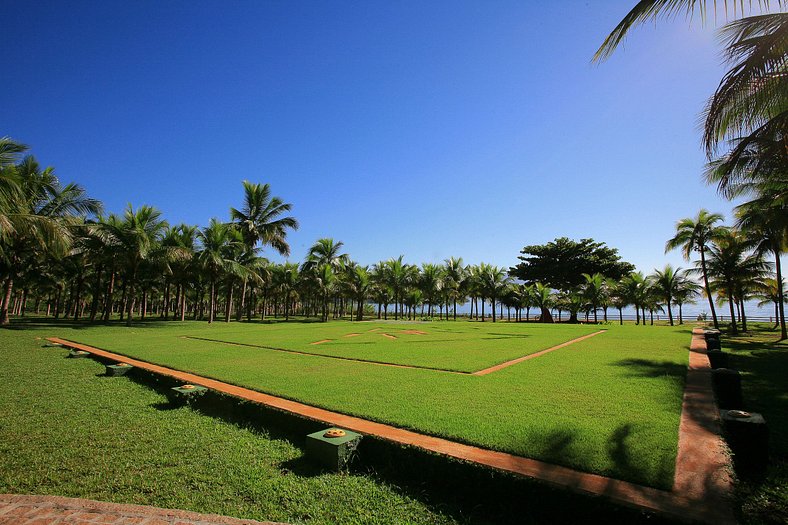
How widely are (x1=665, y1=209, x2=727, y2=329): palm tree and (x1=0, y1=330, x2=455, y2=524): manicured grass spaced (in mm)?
29555

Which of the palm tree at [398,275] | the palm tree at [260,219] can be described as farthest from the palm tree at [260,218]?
the palm tree at [398,275]

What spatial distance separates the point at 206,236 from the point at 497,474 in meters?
28.6

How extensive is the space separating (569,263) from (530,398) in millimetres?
41915

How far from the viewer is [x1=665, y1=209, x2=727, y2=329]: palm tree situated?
2420 centimetres

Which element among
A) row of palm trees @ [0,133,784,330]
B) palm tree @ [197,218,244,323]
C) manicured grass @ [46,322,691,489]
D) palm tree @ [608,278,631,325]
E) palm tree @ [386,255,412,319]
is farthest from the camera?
palm tree @ [386,255,412,319]

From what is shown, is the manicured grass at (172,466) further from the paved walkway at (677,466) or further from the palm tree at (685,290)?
the palm tree at (685,290)

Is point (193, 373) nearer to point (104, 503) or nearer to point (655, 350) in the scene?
point (104, 503)

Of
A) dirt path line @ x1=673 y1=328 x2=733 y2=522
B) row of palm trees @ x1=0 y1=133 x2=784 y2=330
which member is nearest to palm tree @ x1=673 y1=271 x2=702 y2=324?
row of palm trees @ x1=0 y1=133 x2=784 y2=330

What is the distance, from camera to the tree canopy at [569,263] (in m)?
42.5

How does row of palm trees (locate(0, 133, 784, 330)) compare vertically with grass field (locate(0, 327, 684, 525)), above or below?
above

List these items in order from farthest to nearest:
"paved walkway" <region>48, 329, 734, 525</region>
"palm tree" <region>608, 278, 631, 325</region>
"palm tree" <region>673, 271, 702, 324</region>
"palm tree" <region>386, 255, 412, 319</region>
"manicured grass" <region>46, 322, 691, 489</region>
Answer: "palm tree" <region>386, 255, 412, 319</region> < "palm tree" <region>608, 278, 631, 325</region> < "palm tree" <region>673, 271, 702, 324</region> < "manicured grass" <region>46, 322, 691, 489</region> < "paved walkway" <region>48, 329, 734, 525</region>

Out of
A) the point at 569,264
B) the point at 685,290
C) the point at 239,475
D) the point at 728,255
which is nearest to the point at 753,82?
the point at 239,475

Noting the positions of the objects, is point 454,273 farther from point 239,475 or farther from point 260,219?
point 239,475

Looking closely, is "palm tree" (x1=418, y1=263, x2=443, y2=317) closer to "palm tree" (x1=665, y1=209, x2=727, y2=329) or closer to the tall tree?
the tall tree
